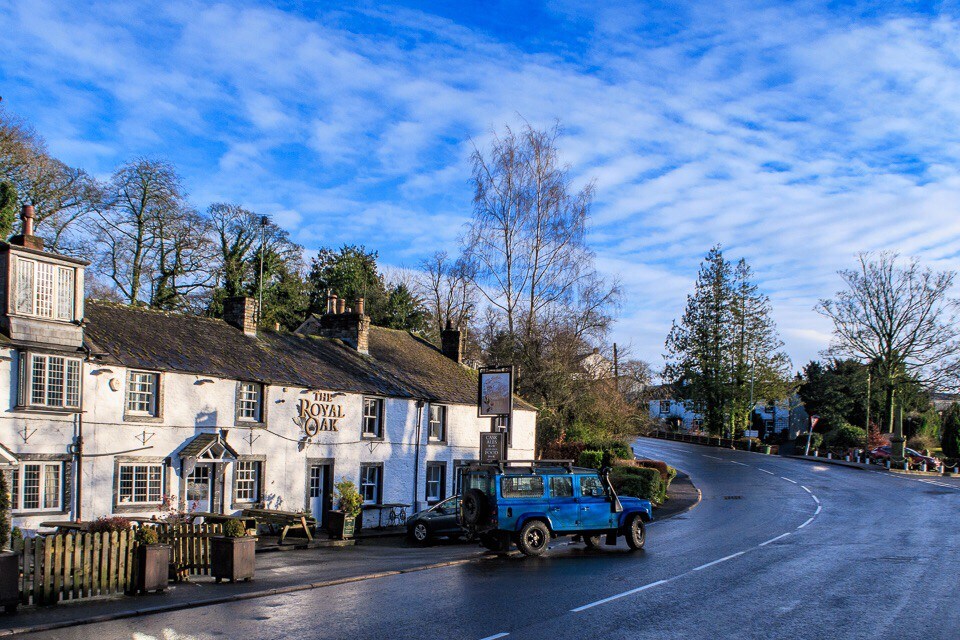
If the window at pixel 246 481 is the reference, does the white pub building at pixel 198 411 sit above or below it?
above

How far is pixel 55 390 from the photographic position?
2050 centimetres

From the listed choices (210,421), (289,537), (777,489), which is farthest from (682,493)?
(210,421)

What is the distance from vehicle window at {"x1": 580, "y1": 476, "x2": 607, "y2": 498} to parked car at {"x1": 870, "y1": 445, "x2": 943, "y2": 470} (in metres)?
41.1

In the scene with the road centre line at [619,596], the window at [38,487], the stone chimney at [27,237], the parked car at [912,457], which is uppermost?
the stone chimney at [27,237]

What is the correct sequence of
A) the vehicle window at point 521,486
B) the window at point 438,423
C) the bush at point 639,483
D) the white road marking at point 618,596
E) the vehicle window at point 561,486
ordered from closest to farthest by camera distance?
1. the white road marking at point 618,596
2. the vehicle window at point 521,486
3. the vehicle window at point 561,486
4. the window at point 438,423
5. the bush at point 639,483

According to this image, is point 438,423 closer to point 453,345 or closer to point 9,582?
point 453,345

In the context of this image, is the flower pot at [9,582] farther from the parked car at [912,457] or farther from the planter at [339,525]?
the parked car at [912,457]

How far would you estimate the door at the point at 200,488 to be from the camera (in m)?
23.6

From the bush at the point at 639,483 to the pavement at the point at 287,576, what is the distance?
10.6 m

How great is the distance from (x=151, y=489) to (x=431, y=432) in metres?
12.5

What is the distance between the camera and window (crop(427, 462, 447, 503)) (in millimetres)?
32375

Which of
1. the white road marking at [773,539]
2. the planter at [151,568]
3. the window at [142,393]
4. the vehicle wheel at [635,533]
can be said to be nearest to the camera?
the planter at [151,568]

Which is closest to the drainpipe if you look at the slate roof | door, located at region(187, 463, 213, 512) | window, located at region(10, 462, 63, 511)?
the slate roof

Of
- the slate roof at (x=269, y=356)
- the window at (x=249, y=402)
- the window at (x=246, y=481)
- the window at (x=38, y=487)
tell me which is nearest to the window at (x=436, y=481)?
the slate roof at (x=269, y=356)
